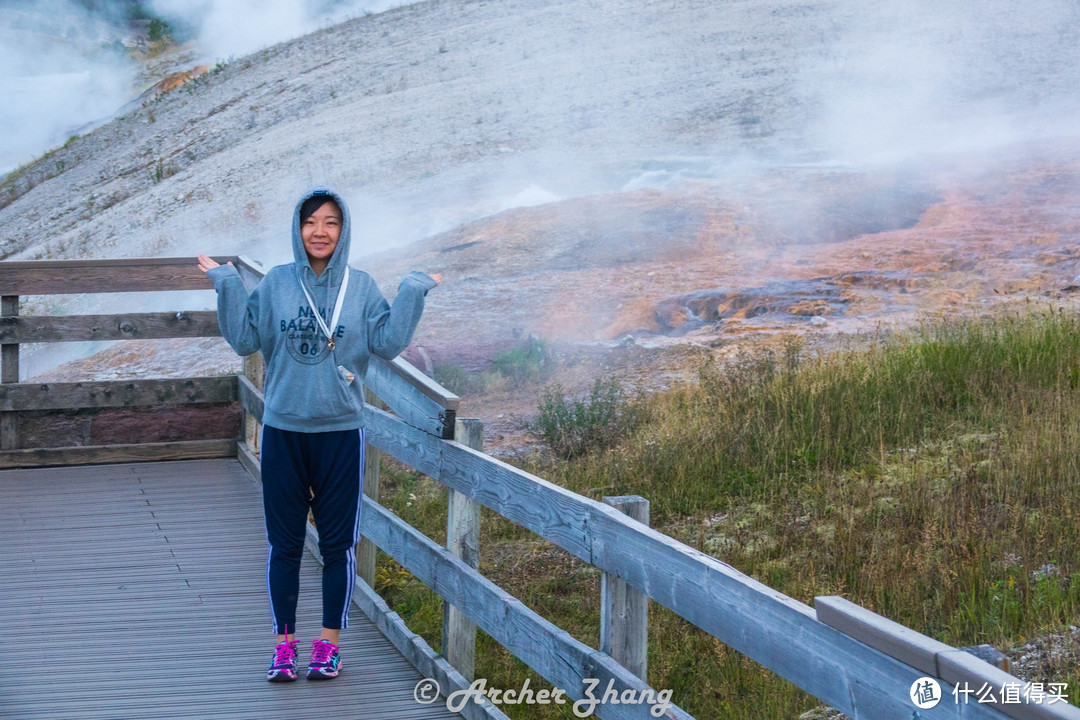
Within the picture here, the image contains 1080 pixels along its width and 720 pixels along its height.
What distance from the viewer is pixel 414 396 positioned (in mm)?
4438

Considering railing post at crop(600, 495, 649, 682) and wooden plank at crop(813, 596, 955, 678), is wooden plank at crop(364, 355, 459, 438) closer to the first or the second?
railing post at crop(600, 495, 649, 682)

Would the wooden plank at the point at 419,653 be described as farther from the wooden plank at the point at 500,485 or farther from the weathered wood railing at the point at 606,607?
the wooden plank at the point at 500,485

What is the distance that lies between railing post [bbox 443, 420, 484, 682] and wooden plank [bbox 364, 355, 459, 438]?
2.9 inches

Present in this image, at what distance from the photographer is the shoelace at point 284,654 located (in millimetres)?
4066

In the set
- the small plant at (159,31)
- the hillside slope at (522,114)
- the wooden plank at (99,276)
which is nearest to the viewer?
the wooden plank at (99,276)

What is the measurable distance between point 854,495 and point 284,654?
3.13 m

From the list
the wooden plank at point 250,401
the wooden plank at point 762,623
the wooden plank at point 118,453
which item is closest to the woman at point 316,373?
the wooden plank at point 762,623

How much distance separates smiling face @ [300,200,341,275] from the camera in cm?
388

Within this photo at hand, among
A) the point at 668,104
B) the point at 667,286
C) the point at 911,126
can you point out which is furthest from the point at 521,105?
the point at 667,286

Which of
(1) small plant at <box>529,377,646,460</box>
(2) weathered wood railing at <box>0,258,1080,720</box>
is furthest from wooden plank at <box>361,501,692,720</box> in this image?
(1) small plant at <box>529,377,646,460</box>

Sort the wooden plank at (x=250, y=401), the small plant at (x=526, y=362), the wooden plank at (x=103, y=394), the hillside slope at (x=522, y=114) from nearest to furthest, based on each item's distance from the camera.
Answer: the wooden plank at (x=250, y=401) < the wooden plank at (x=103, y=394) < the small plant at (x=526, y=362) < the hillside slope at (x=522, y=114)

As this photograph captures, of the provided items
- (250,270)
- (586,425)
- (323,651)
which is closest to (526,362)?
(586,425)

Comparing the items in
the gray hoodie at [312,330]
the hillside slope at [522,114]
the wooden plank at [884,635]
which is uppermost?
the hillside slope at [522,114]

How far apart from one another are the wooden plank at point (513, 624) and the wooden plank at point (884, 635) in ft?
2.30
